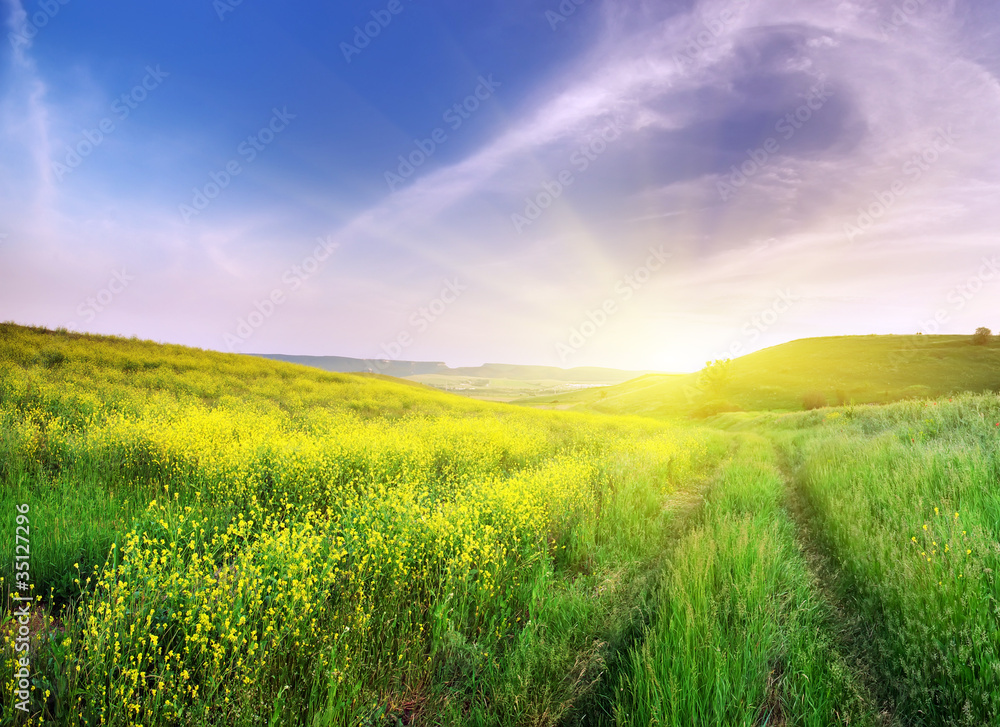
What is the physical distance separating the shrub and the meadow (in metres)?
50.4

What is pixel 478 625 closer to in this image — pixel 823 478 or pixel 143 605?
pixel 143 605

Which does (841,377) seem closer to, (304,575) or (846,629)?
(846,629)

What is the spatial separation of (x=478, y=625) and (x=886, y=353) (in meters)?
89.3

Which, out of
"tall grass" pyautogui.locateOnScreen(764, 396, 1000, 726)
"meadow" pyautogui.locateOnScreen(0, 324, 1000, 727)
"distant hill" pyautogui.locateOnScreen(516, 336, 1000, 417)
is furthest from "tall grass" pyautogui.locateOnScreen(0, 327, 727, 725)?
"distant hill" pyautogui.locateOnScreen(516, 336, 1000, 417)

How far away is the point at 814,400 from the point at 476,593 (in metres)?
59.5

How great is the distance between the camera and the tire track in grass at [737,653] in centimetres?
255

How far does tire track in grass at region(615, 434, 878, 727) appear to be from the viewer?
2551mm

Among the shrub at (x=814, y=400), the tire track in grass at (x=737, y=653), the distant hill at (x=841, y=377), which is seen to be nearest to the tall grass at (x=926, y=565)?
the tire track in grass at (x=737, y=653)

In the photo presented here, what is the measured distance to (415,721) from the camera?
2617 millimetres

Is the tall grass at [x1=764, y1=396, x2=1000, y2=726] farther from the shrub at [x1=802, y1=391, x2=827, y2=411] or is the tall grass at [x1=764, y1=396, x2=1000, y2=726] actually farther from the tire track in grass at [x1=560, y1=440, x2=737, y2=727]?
the shrub at [x1=802, y1=391, x2=827, y2=411]

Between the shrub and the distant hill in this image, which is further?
the distant hill

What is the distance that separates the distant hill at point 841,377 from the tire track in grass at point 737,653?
5665 centimetres

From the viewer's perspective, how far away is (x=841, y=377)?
57.6m

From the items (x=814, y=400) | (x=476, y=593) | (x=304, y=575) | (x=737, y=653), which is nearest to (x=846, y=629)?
(x=737, y=653)
